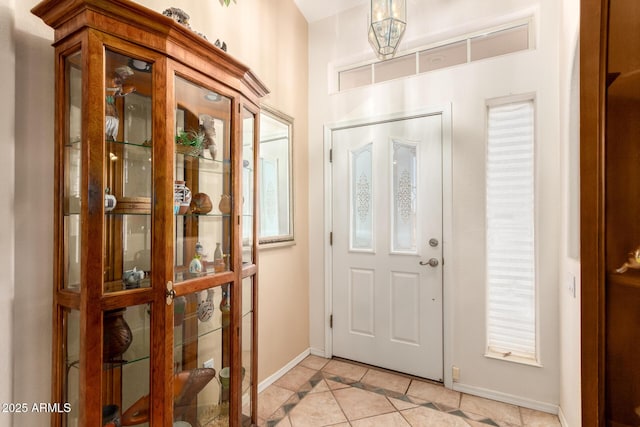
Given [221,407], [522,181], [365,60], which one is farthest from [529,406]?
[365,60]

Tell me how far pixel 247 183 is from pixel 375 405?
5.85 ft

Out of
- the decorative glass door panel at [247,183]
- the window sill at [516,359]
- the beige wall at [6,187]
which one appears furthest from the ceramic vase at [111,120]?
the window sill at [516,359]

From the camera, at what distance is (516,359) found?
224 centimetres

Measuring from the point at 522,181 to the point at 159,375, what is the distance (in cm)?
249

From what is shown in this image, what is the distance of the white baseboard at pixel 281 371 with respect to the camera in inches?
95.5

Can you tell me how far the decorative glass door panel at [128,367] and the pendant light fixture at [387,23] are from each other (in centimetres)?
186

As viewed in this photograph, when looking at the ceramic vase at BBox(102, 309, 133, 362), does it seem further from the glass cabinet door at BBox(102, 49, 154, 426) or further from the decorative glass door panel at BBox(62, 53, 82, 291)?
the decorative glass door panel at BBox(62, 53, 82, 291)

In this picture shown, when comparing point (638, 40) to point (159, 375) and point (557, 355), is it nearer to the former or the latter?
point (159, 375)

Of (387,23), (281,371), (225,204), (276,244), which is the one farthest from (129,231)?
(281,371)

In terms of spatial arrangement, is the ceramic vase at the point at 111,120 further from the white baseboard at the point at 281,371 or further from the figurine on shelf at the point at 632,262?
the white baseboard at the point at 281,371

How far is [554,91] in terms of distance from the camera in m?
2.12

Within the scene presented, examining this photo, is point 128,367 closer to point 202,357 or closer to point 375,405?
point 202,357

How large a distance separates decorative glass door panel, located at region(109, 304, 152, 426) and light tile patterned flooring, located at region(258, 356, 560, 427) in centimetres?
104

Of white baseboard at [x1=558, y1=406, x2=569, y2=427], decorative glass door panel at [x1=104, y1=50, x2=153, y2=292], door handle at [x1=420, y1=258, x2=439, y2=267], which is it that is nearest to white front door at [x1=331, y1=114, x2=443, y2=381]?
door handle at [x1=420, y1=258, x2=439, y2=267]
